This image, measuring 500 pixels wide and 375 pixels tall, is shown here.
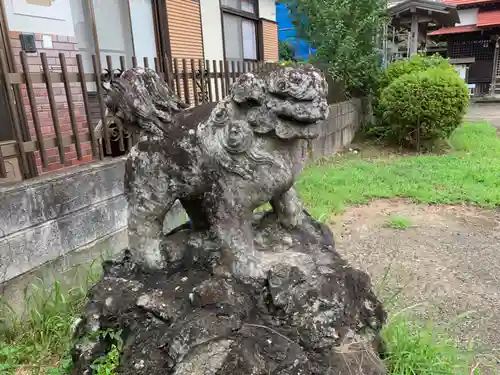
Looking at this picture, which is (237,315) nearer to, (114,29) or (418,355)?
(418,355)

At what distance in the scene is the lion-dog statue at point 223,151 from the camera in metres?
1.56

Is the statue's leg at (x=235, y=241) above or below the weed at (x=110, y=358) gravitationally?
above

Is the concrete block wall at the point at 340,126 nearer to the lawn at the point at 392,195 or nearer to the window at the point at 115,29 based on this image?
the lawn at the point at 392,195

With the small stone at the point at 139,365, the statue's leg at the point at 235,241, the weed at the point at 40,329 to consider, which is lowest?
the weed at the point at 40,329

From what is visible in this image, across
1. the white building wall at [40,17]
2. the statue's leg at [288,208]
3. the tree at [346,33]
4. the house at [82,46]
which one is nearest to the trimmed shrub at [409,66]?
the tree at [346,33]

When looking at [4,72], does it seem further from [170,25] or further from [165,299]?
[170,25]

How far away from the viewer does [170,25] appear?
22.4 feet

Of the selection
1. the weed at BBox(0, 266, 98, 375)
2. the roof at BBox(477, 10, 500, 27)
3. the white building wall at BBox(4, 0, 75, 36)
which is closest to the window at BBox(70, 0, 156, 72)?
the white building wall at BBox(4, 0, 75, 36)

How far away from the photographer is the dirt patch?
10.1 ft

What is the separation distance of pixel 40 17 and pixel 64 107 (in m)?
0.95

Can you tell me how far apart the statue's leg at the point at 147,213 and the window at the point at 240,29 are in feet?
25.2

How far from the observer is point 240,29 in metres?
9.56

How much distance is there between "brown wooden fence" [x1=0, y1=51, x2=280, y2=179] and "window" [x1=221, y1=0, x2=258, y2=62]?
375 cm

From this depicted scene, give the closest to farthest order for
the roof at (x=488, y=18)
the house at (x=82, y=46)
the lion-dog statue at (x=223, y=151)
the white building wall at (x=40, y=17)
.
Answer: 1. the lion-dog statue at (x=223, y=151)
2. the house at (x=82, y=46)
3. the white building wall at (x=40, y=17)
4. the roof at (x=488, y=18)
